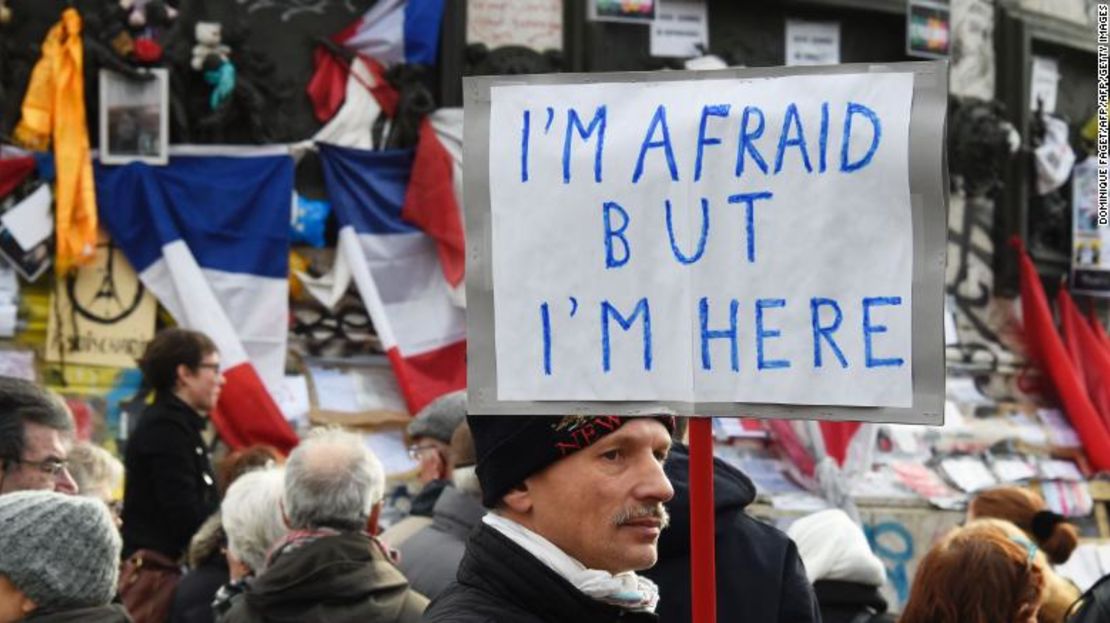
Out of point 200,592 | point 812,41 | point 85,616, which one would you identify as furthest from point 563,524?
point 812,41

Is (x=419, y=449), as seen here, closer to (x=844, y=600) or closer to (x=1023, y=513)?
(x=844, y=600)

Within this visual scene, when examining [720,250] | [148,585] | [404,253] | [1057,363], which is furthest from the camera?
[1057,363]

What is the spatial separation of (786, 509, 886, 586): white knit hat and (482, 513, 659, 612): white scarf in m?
2.14

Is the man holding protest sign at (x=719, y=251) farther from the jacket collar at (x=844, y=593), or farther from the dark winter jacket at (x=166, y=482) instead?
the dark winter jacket at (x=166, y=482)

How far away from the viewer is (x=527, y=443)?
3.44 m

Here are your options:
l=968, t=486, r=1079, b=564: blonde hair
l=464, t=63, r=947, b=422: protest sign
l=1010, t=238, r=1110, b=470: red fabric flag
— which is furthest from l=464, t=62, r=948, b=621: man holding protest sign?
l=1010, t=238, r=1110, b=470: red fabric flag

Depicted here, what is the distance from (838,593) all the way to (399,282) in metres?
7.41

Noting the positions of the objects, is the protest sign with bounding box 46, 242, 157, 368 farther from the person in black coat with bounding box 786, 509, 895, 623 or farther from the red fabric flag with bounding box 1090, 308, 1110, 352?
the red fabric flag with bounding box 1090, 308, 1110, 352

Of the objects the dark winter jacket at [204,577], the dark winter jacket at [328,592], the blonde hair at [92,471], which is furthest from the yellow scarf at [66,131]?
the dark winter jacket at [328,592]

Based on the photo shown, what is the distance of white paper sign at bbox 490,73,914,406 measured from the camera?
3.44m

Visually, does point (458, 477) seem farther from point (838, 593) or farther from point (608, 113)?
point (608, 113)

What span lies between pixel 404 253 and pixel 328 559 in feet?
25.1

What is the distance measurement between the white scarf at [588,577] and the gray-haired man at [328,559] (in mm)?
1716

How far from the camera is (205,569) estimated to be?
629 cm
